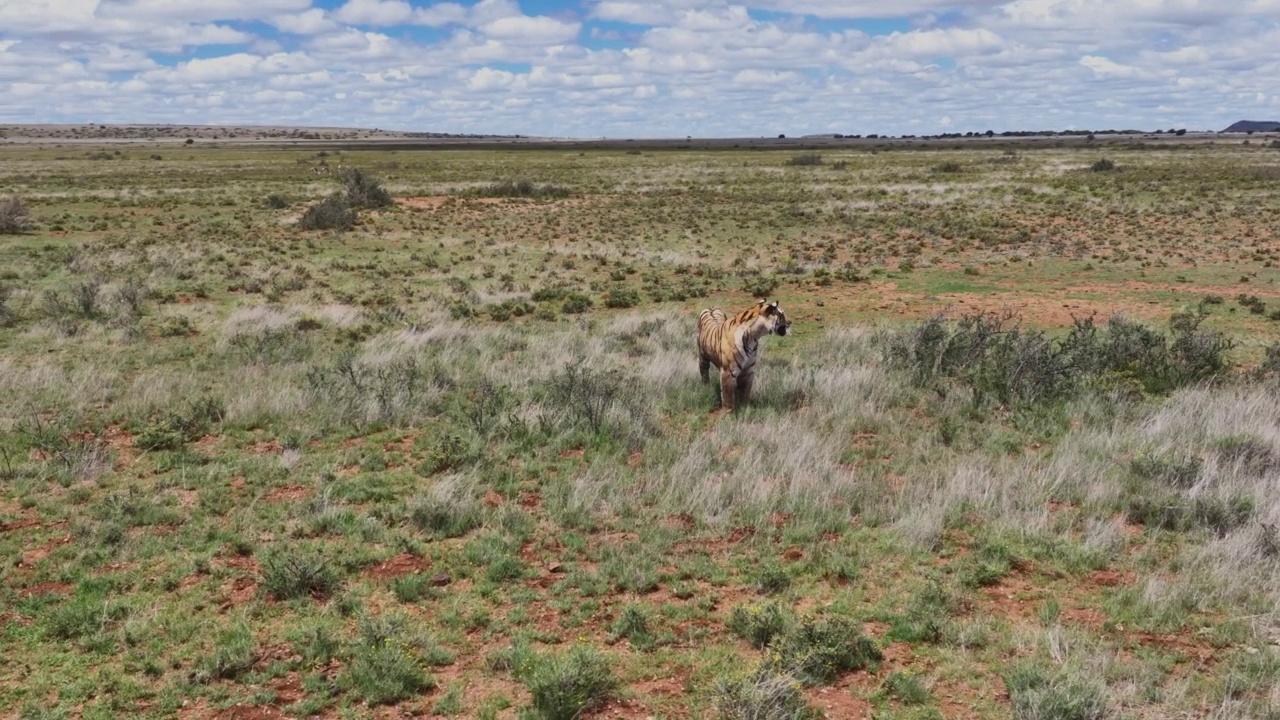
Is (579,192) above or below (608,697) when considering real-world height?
above

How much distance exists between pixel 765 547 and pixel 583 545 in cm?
159

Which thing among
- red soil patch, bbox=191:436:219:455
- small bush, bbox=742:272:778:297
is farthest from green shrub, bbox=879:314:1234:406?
red soil patch, bbox=191:436:219:455

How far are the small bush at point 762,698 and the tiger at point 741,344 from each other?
561 cm

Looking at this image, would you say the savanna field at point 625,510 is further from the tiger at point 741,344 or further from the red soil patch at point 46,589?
the tiger at point 741,344

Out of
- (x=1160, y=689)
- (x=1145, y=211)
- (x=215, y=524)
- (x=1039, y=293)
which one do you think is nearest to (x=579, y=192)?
(x=1145, y=211)

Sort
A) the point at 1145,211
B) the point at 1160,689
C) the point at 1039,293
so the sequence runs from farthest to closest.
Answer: the point at 1145,211 → the point at 1039,293 → the point at 1160,689

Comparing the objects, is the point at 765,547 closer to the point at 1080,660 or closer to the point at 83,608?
the point at 1080,660

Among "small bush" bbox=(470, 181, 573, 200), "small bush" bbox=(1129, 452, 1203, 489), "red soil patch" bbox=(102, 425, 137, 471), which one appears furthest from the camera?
"small bush" bbox=(470, 181, 573, 200)

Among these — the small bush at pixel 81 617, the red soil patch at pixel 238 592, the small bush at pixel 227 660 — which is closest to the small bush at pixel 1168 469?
the small bush at pixel 227 660

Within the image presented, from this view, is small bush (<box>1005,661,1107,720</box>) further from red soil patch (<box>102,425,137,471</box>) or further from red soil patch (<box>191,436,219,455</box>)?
red soil patch (<box>102,425,137,471</box>)

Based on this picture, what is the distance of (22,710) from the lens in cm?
496

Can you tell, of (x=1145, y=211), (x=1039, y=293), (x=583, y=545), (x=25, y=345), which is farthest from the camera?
(x=1145, y=211)

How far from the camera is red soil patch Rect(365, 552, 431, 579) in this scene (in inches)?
263

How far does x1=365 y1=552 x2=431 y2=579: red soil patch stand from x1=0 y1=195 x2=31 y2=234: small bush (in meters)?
32.3
